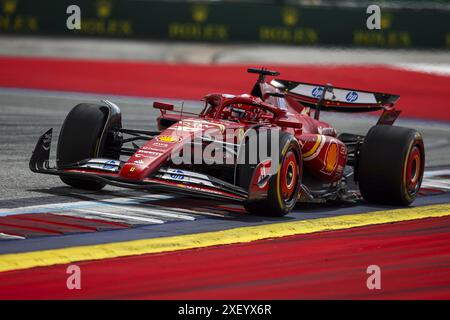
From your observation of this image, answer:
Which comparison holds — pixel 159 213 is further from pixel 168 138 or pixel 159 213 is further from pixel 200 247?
pixel 200 247

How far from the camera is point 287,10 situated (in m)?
30.4

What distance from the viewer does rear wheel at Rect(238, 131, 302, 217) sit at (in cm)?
972

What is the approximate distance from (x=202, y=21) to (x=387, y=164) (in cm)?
2121

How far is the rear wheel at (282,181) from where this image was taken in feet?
31.9

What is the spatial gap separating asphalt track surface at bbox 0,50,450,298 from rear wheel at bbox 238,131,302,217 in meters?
0.10

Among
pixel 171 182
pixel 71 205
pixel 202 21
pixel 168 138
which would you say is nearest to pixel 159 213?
pixel 171 182

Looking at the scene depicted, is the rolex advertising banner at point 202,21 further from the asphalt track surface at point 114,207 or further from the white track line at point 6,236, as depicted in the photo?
the white track line at point 6,236

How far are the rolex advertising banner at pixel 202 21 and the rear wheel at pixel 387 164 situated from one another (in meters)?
18.1

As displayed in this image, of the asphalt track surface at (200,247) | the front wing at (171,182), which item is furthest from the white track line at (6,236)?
the front wing at (171,182)

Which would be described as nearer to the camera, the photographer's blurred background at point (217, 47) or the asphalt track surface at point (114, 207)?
the asphalt track surface at point (114, 207)

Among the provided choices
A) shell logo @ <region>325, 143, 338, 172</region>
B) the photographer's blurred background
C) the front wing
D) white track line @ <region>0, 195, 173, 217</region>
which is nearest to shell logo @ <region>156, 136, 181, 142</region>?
the front wing

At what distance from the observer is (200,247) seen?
8.45 m
